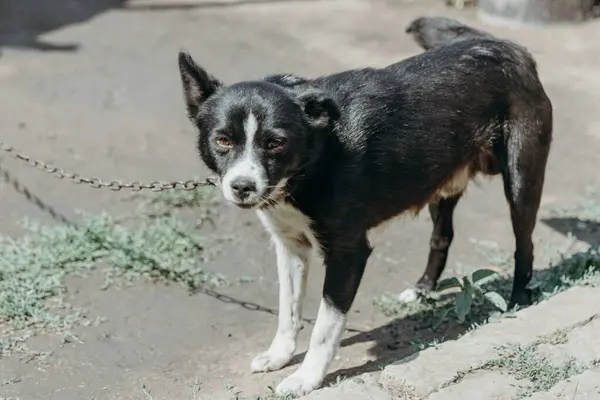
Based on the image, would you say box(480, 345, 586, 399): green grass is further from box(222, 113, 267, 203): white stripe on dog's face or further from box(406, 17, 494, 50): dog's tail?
box(406, 17, 494, 50): dog's tail

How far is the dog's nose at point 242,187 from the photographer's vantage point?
12.9ft

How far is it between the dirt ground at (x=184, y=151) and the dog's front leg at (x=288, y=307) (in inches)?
4.5

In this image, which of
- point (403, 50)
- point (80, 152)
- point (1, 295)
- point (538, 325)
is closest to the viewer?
point (538, 325)

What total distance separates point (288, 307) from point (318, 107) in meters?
1.17

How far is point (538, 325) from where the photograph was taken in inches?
173

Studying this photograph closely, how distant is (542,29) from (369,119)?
648cm

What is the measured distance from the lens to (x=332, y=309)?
4.45m

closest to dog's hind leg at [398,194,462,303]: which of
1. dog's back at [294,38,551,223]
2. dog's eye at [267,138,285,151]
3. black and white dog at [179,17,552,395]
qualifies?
black and white dog at [179,17,552,395]

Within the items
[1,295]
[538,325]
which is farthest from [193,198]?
[538,325]

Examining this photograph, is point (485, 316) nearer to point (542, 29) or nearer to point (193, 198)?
point (193, 198)

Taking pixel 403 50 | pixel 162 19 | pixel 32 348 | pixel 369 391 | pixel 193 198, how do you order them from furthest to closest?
pixel 162 19, pixel 403 50, pixel 193 198, pixel 32 348, pixel 369 391

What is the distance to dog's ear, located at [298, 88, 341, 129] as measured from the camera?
13.7 ft

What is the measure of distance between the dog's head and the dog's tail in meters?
1.40

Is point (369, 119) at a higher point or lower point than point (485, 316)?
higher
